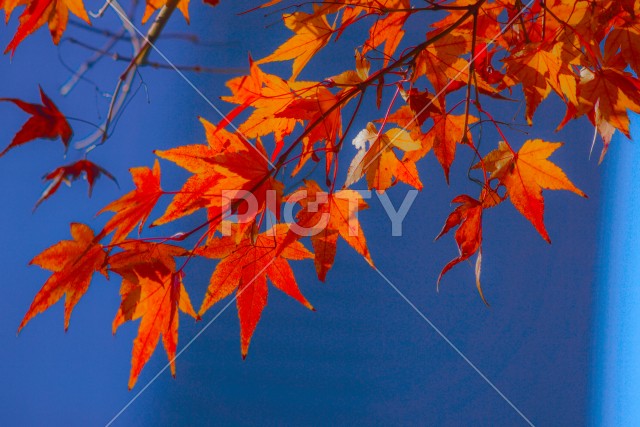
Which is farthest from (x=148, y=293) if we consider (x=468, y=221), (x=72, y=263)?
(x=468, y=221)

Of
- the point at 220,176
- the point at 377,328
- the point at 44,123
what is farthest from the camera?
the point at 377,328

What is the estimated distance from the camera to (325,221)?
49cm

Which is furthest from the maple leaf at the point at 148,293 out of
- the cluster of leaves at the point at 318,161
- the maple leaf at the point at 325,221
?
the maple leaf at the point at 325,221

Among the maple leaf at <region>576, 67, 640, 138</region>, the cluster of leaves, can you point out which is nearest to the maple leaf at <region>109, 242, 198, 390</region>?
the cluster of leaves

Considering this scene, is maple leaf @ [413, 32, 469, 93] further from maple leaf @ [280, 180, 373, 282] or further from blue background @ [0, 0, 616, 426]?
blue background @ [0, 0, 616, 426]

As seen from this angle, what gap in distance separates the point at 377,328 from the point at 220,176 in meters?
0.91

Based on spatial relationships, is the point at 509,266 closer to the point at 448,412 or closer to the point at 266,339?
the point at 448,412

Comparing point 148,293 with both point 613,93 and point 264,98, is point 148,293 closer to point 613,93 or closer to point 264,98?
point 264,98

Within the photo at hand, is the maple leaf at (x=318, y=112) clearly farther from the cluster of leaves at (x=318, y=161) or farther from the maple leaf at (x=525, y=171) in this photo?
the maple leaf at (x=525, y=171)

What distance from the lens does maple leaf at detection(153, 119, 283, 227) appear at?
45 centimetres

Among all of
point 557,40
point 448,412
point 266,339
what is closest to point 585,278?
point 448,412

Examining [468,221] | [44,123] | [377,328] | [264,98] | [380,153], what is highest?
[44,123]

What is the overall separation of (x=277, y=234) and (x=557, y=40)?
311mm

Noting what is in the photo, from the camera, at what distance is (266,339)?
1.33m
